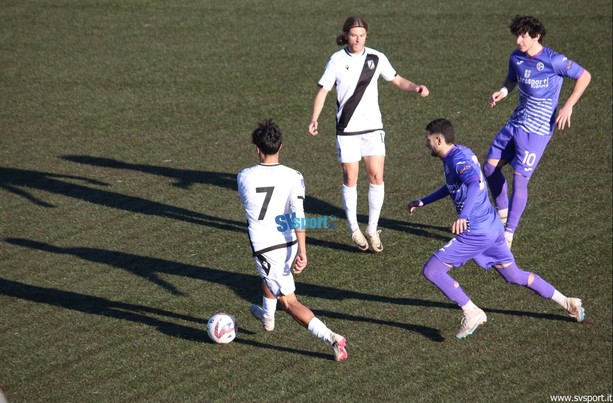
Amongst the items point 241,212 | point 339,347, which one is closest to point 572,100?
point 339,347

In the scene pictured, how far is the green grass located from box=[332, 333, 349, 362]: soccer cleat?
158 mm

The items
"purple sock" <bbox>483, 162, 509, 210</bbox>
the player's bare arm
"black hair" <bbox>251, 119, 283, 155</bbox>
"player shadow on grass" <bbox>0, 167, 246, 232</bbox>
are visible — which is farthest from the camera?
"player shadow on grass" <bbox>0, 167, 246, 232</bbox>

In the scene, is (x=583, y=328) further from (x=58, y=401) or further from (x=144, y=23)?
(x=144, y=23)

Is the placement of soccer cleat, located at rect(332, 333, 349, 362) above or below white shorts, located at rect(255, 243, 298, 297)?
below

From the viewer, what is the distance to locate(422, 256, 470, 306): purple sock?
8477mm

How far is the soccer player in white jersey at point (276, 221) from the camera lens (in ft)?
25.9

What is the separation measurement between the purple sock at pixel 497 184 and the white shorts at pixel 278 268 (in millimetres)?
3422

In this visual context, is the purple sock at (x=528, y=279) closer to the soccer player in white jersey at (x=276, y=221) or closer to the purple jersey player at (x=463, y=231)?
the purple jersey player at (x=463, y=231)

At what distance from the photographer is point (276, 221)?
8023mm

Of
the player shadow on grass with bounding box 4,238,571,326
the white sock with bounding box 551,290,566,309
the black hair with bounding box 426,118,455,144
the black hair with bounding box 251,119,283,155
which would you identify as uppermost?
the black hair with bounding box 426,118,455,144

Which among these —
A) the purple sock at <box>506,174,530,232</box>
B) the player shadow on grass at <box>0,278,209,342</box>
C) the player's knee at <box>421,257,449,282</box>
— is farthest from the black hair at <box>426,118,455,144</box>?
the player shadow on grass at <box>0,278,209,342</box>

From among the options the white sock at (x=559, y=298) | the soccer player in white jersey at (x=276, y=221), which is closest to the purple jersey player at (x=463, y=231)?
the white sock at (x=559, y=298)

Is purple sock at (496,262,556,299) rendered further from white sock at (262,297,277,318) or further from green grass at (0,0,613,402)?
white sock at (262,297,277,318)

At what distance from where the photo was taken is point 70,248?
10781mm
